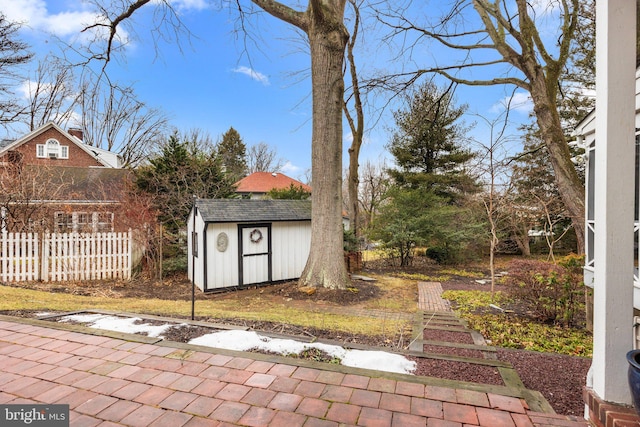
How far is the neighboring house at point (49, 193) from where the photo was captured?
331 inches

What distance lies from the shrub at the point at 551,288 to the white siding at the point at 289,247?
17.8 ft

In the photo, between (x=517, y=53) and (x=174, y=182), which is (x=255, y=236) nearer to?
(x=174, y=182)

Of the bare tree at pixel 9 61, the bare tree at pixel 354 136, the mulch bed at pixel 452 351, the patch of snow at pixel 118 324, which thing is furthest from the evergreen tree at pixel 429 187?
the bare tree at pixel 9 61

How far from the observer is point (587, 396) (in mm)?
1978

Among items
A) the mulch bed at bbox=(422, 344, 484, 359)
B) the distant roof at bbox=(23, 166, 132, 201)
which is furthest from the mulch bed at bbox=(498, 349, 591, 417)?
the distant roof at bbox=(23, 166, 132, 201)

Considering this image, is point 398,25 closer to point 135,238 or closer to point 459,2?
point 459,2

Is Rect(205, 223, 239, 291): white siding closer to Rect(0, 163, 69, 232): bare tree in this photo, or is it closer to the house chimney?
Rect(0, 163, 69, 232): bare tree

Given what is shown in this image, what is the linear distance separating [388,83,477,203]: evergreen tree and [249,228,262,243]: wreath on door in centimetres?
1035

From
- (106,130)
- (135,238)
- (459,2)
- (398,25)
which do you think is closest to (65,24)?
(135,238)

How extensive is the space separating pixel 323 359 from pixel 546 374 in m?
2.14

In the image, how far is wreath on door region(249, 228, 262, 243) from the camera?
28.0 feet

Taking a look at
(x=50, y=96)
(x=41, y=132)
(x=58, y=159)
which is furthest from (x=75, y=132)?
(x=58, y=159)

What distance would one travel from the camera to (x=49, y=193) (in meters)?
9.73

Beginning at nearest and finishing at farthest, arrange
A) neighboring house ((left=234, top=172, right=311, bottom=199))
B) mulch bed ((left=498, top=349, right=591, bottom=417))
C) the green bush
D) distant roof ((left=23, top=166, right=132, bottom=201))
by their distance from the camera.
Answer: mulch bed ((left=498, top=349, right=591, bottom=417)) < the green bush < distant roof ((left=23, top=166, right=132, bottom=201)) < neighboring house ((left=234, top=172, right=311, bottom=199))
